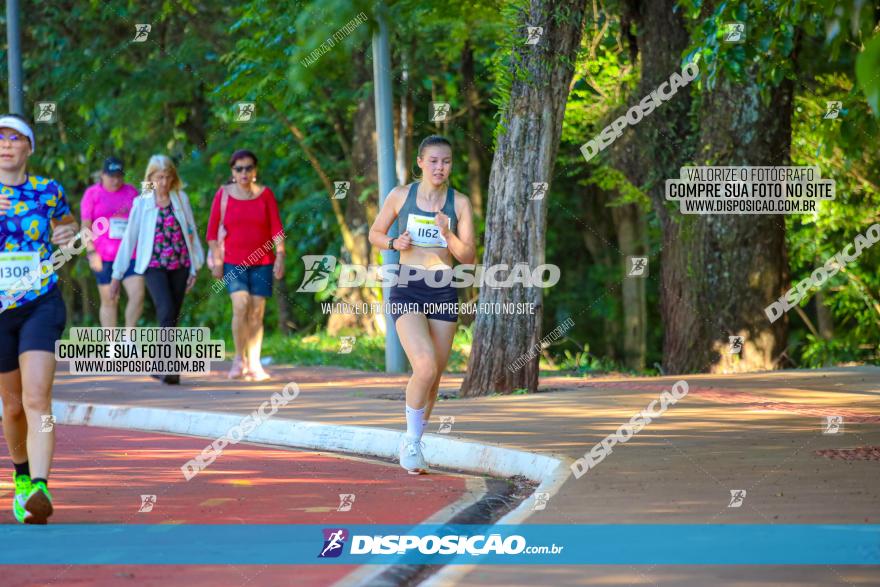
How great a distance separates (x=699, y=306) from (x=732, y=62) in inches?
304

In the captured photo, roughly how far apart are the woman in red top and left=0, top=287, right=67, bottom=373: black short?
25.4ft

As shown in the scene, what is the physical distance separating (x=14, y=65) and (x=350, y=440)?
33.7 ft

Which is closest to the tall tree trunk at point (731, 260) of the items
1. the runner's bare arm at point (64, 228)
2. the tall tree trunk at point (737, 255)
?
the tall tree trunk at point (737, 255)

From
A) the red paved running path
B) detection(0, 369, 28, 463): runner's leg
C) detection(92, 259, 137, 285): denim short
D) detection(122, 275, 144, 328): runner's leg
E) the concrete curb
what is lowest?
the red paved running path

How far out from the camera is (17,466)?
27.4ft

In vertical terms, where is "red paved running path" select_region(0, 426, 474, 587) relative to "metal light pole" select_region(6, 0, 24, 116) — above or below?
below

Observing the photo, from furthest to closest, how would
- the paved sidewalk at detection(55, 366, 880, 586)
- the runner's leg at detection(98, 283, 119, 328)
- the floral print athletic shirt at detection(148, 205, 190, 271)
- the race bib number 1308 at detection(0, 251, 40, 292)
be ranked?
the runner's leg at detection(98, 283, 119, 328) → the floral print athletic shirt at detection(148, 205, 190, 271) → the race bib number 1308 at detection(0, 251, 40, 292) → the paved sidewalk at detection(55, 366, 880, 586)

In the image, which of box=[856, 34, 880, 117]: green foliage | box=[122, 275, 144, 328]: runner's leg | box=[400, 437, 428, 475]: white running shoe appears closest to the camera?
box=[856, 34, 880, 117]: green foliage

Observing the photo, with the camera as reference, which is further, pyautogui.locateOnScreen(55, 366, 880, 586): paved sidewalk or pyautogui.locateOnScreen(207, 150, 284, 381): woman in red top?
pyautogui.locateOnScreen(207, 150, 284, 381): woman in red top

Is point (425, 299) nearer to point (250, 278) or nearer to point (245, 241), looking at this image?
point (245, 241)

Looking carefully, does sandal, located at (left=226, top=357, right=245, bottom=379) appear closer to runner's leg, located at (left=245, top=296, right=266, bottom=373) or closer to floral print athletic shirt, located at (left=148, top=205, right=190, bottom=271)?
runner's leg, located at (left=245, top=296, right=266, bottom=373)

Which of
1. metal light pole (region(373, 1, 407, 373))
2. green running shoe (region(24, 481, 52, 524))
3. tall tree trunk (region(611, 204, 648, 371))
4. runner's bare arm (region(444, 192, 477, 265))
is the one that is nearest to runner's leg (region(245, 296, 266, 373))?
metal light pole (region(373, 1, 407, 373))

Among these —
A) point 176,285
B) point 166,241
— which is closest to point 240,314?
point 176,285

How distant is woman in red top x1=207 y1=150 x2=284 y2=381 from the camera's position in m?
16.2
